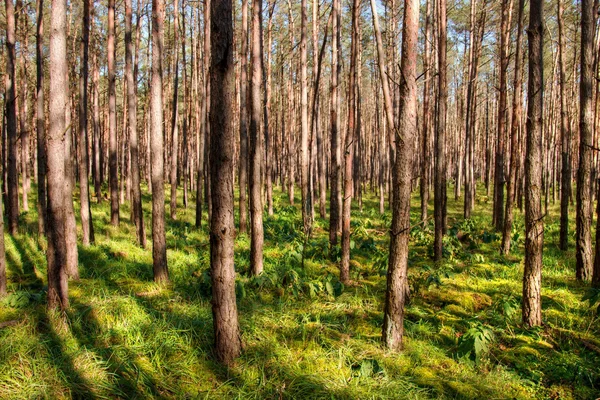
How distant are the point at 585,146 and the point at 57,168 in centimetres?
835

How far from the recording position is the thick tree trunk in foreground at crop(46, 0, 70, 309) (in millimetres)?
4801

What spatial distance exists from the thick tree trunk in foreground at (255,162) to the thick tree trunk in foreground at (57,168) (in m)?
2.80

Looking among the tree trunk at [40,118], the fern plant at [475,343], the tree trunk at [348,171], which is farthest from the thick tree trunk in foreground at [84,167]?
the fern plant at [475,343]

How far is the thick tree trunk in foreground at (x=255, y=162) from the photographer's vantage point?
676 cm

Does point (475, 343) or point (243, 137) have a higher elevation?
point (243, 137)

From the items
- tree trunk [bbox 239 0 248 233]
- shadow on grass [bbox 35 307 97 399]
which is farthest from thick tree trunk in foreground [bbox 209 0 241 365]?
tree trunk [bbox 239 0 248 233]

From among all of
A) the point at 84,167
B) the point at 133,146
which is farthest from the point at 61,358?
the point at 133,146

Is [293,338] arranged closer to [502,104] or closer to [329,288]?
[329,288]

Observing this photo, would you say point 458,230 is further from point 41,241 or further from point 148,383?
point 41,241

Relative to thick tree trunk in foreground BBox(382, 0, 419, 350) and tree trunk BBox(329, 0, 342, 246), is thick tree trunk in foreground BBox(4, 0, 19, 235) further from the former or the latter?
thick tree trunk in foreground BBox(382, 0, 419, 350)

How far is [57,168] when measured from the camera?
16.3ft

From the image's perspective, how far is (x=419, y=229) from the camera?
11.1 meters

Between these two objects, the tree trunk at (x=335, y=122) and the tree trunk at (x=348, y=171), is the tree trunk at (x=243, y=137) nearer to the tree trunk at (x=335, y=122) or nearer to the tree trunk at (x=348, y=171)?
the tree trunk at (x=335, y=122)

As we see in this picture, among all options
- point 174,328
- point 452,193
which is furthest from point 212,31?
point 452,193
